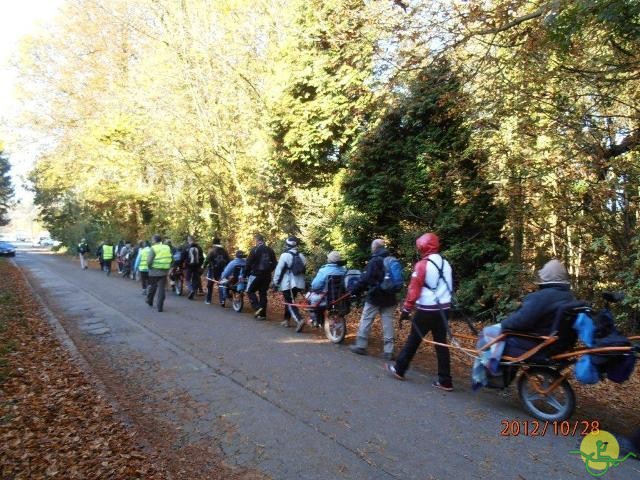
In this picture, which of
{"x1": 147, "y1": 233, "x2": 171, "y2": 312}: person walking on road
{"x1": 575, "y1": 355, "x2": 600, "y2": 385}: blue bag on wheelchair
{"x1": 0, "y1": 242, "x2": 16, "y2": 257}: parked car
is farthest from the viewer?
{"x1": 0, "y1": 242, "x2": 16, "y2": 257}: parked car

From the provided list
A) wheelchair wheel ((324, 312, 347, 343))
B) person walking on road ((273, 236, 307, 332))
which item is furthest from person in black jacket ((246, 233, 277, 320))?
wheelchair wheel ((324, 312, 347, 343))

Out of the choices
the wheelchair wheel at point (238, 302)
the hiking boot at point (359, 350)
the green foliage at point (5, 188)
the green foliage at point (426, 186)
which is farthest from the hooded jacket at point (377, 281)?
the green foliage at point (5, 188)

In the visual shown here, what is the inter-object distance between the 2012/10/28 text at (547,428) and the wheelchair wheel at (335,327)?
4.17 meters

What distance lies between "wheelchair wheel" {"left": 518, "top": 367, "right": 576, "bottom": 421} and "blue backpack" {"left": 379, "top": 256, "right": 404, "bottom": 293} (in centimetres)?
258

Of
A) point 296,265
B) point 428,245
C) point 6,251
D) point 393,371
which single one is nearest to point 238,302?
point 296,265

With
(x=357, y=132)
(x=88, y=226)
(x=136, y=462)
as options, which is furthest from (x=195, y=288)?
(x=88, y=226)

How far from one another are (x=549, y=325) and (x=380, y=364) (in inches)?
119

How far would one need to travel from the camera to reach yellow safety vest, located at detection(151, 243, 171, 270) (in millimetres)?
12667

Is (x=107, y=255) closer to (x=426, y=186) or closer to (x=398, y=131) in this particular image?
(x=398, y=131)

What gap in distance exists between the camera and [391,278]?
7.66 meters

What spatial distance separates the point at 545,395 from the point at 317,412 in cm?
253

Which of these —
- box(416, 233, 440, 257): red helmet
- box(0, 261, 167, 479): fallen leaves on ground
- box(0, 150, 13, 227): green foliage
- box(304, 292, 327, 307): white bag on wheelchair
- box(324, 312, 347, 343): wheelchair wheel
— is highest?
box(0, 150, 13, 227): green foliage

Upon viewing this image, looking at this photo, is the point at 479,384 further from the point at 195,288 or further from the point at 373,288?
the point at 195,288

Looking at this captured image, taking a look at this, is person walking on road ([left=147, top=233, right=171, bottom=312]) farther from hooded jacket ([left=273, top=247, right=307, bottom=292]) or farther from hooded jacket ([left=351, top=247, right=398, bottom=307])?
hooded jacket ([left=351, top=247, right=398, bottom=307])
